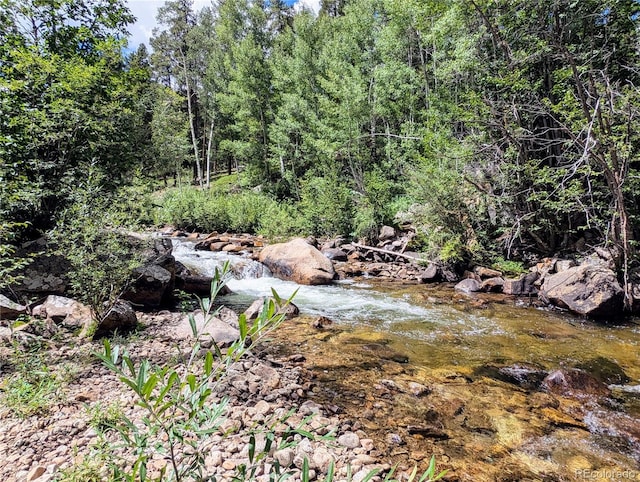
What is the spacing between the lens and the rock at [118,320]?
4824 mm

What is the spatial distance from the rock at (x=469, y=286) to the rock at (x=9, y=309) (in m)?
9.00

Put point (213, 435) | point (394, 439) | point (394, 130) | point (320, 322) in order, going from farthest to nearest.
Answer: point (394, 130), point (320, 322), point (394, 439), point (213, 435)

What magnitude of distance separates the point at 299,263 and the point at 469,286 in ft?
16.0

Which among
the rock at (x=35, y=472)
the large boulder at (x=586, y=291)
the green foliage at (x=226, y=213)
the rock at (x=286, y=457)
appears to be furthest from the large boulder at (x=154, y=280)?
the green foliage at (x=226, y=213)

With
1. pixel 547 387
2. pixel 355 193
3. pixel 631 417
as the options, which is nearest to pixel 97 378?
pixel 547 387

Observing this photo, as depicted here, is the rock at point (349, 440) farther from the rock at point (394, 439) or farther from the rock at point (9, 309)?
the rock at point (9, 309)

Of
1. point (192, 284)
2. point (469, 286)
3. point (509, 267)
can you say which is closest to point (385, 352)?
point (469, 286)

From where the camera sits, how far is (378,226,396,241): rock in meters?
14.0

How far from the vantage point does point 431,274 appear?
10.1m

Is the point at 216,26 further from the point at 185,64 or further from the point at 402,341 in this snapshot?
the point at 402,341

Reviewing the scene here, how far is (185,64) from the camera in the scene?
30000 mm

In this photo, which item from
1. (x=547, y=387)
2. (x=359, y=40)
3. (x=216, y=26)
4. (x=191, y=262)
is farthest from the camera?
(x=216, y=26)

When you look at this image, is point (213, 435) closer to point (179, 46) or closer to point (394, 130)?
point (394, 130)

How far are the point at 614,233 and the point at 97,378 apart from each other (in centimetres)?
937
